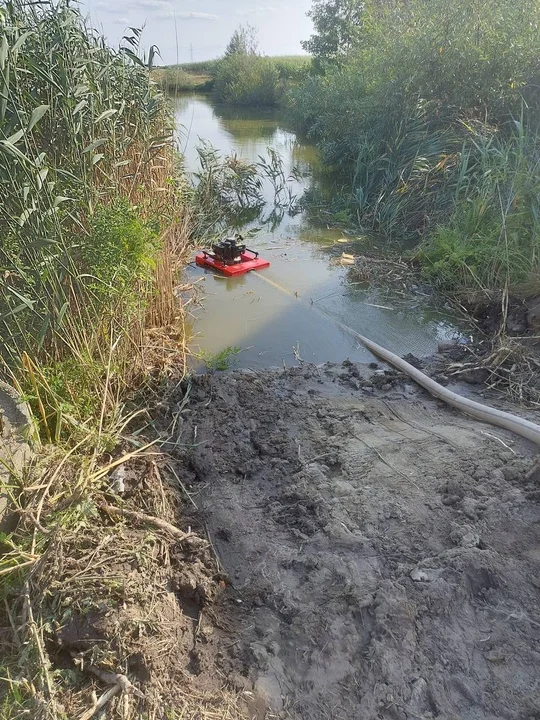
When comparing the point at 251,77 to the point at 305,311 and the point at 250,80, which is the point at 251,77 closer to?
the point at 250,80

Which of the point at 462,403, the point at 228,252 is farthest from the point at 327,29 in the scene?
the point at 462,403

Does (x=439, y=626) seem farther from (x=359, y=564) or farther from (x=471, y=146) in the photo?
(x=471, y=146)

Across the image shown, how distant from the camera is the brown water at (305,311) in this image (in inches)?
182

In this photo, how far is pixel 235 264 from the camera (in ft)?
19.5

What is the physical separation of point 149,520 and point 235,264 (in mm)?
3933

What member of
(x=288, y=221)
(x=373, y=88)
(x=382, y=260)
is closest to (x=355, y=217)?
(x=288, y=221)

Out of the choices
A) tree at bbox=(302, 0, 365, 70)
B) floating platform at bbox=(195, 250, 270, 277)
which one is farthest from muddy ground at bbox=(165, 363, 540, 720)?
tree at bbox=(302, 0, 365, 70)

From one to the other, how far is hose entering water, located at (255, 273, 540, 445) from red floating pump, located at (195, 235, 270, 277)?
1699mm

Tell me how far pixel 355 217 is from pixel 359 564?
6.41 metres

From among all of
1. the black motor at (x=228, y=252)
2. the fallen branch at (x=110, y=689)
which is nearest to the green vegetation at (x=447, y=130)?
the black motor at (x=228, y=252)

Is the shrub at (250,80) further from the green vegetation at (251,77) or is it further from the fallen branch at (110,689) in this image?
the fallen branch at (110,689)

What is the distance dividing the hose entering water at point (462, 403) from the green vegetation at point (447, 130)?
4.55 feet

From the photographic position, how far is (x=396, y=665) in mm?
1946

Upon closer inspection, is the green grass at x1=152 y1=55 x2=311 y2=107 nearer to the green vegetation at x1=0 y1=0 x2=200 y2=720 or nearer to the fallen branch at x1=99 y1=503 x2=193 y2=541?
the green vegetation at x1=0 y1=0 x2=200 y2=720
